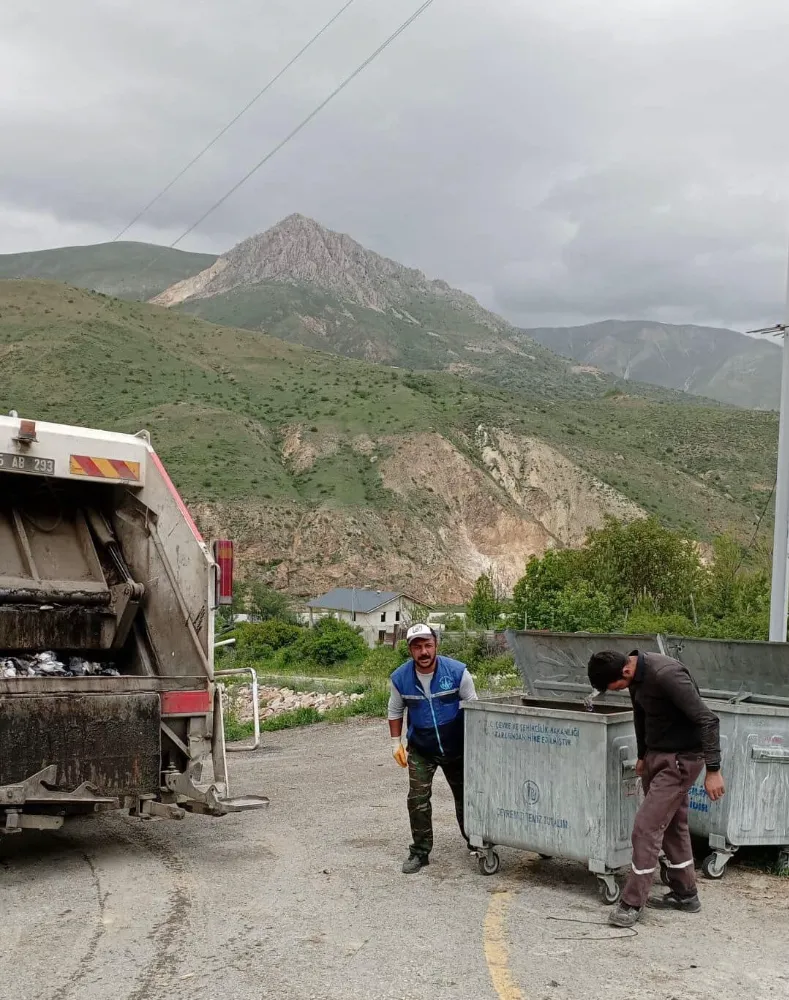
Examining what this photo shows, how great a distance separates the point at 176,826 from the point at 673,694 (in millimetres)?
4060

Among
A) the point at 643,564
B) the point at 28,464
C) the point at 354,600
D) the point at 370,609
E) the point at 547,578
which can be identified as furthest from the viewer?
the point at 354,600

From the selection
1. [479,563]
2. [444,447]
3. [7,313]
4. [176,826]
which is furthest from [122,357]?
[176,826]

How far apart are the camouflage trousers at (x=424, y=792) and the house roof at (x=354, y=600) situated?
176 ft

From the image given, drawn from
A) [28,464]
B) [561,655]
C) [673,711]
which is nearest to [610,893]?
[673,711]

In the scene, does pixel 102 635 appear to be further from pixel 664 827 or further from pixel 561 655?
pixel 664 827

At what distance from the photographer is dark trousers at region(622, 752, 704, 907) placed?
543 centimetres

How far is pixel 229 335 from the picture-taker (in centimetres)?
11112

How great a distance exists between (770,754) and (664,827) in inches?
50.4

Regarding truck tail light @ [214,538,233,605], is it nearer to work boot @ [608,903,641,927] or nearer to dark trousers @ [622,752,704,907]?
dark trousers @ [622,752,704,907]

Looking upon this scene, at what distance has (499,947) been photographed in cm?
497

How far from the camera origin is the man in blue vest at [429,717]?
669 centimetres

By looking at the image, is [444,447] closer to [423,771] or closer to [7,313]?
[7,313]

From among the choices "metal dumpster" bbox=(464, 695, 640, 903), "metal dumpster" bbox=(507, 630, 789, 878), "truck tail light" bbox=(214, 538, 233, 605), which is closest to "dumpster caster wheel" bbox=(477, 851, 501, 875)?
"metal dumpster" bbox=(464, 695, 640, 903)

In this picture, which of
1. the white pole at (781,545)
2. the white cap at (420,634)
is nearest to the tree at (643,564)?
the white pole at (781,545)
